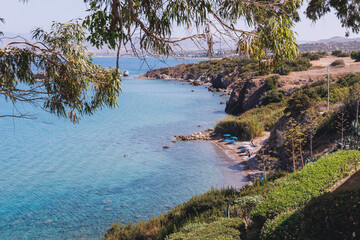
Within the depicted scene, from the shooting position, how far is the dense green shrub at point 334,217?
4371 millimetres

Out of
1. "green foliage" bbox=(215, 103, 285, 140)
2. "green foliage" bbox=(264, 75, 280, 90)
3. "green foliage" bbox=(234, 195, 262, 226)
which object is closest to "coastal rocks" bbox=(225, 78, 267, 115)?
"green foliage" bbox=(264, 75, 280, 90)

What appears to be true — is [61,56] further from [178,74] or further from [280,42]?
[178,74]

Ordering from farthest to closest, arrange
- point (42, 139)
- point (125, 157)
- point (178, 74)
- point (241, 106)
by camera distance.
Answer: point (178, 74)
point (241, 106)
point (42, 139)
point (125, 157)

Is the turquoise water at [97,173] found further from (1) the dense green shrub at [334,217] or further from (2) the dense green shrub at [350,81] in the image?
(2) the dense green shrub at [350,81]

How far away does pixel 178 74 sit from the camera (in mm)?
97062

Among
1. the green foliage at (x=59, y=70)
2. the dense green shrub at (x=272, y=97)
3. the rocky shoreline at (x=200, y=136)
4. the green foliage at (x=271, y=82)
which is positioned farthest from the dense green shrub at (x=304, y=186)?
the green foliage at (x=271, y=82)

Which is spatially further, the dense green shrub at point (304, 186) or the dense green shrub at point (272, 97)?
the dense green shrub at point (272, 97)

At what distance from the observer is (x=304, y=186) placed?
825 cm

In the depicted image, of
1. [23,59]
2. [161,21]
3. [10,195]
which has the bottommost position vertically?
[10,195]

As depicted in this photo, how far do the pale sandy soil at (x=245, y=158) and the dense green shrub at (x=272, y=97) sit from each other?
9727 millimetres

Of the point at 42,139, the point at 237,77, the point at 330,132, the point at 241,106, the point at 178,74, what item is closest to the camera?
the point at 330,132

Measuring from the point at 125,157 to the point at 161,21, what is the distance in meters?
18.6

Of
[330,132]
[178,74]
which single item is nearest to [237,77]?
[178,74]

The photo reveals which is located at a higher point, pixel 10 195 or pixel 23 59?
pixel 23 59
